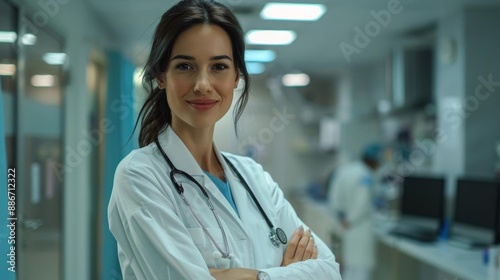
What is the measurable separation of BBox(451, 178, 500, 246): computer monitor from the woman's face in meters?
2.26

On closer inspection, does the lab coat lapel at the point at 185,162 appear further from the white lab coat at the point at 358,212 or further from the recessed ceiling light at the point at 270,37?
the white lab coat at the point at 358,212

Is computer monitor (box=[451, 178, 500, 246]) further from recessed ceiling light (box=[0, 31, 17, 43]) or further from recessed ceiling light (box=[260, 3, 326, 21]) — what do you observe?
recessed ceiling light (box=[0, 31, 17, 43])

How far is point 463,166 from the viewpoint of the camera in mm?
3520

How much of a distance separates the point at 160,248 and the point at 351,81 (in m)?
5.45

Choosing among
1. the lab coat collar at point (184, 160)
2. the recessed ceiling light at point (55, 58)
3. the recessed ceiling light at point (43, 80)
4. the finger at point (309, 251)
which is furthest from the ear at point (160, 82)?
the recessed ceiling light at point (55, 58)

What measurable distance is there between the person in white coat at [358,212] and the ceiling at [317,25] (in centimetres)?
111

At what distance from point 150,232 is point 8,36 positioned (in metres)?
1.70

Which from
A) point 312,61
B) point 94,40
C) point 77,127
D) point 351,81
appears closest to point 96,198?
point 77,127

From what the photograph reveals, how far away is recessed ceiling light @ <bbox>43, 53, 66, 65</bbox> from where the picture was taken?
2.76 m

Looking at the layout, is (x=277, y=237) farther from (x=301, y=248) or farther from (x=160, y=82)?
(x=160, y=82)

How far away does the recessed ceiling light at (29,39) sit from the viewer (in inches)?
95.3

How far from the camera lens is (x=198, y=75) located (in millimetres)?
1117

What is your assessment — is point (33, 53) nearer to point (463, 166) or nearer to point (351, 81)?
point (463, 166)

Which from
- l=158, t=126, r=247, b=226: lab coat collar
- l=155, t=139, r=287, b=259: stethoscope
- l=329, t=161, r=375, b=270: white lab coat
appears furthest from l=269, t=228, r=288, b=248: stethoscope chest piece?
l=329, t=161, r=375, b=270: white lab coat
